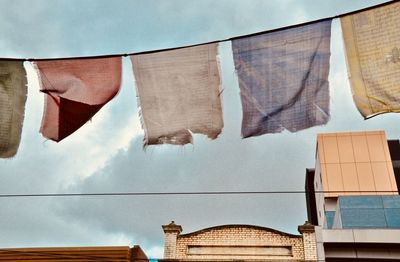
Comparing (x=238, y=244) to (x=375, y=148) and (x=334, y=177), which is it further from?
(x=375, y=148)

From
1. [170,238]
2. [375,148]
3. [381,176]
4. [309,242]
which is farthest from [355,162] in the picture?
[170,238]

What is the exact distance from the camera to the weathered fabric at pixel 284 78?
251 inches

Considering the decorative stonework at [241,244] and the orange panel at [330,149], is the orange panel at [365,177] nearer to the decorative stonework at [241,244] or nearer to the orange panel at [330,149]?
the orange panel at [330,149]

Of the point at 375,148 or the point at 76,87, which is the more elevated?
the point at 375,148

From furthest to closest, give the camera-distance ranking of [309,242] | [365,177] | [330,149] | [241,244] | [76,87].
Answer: [330,149], [365,177], [241,244], [309,242], [76,87]

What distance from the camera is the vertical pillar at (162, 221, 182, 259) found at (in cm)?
1503

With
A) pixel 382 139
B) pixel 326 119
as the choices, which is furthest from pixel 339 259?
pixel 382 139

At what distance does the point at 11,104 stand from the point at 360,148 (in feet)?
95.9

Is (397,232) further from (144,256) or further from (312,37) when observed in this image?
(312,37)

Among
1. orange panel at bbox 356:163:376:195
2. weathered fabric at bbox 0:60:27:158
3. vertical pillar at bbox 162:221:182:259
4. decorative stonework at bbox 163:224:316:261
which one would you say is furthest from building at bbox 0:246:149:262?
orange panel at bbox 356:163:376:195

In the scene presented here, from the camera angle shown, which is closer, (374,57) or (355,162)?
(374,57)

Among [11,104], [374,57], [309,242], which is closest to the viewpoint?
[374,57]

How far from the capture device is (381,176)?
30812mm

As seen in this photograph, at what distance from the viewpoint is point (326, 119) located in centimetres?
624
